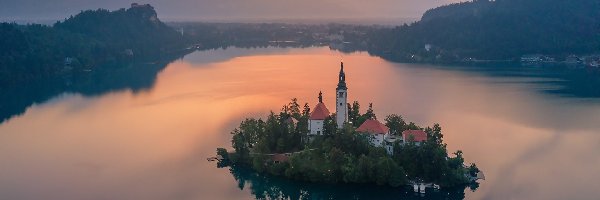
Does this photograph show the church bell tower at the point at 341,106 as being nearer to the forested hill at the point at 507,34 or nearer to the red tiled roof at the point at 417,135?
the red tiled roof at the point at 417,135

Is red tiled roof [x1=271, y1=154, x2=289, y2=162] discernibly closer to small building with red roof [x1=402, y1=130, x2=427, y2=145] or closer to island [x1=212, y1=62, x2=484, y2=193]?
island [x1=212, y1=62, x2=484, y2=193]

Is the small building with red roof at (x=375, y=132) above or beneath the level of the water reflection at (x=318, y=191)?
above

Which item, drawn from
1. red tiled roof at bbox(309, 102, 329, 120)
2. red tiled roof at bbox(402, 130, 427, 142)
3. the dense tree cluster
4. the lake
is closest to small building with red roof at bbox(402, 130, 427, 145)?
red tiled roof at bbox(402, 130, 427, 142)

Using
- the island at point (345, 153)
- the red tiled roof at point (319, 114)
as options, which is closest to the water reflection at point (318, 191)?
the island at point (345, 153)

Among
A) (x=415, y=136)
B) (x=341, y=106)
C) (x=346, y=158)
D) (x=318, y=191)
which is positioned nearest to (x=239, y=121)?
(x=341, y=106)

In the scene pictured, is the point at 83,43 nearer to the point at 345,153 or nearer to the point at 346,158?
the point at 345,153
